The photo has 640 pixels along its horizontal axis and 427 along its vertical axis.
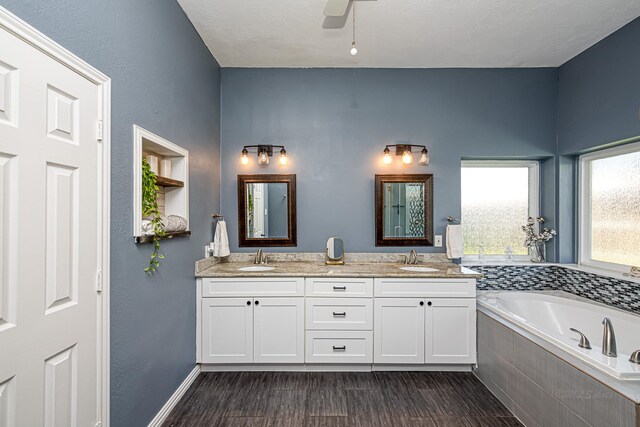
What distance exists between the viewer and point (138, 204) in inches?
69.8

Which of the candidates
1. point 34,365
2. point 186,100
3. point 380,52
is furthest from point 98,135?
point 380,52

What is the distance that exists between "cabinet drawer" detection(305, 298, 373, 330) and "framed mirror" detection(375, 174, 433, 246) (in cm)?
76

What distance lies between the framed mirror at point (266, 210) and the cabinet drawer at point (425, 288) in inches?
40.5

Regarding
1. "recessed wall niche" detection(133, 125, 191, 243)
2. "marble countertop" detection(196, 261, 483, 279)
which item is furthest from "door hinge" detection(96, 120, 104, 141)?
"marble countertop" detection(196, 261, 483, 279)

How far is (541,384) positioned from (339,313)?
1.43 m

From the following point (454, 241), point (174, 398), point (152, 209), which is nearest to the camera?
point (152, 209)

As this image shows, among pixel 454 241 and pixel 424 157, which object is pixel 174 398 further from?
pixel 424 157

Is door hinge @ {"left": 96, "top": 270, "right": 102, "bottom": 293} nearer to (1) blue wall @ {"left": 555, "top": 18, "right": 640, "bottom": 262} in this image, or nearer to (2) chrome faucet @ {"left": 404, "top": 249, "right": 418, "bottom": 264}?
(2) chrome faucet @ {"left": 404, "top": 249, "right": 418, "bottom": 264}

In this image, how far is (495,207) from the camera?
353cm

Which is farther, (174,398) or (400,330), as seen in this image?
(400,330)

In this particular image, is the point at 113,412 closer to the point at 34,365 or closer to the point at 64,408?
the point at 64,408

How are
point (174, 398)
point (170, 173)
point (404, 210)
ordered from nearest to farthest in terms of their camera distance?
point (174, 398) < point (170, 173) < point (404, 210)

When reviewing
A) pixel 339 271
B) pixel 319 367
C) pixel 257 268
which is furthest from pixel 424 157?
pixel 319 367

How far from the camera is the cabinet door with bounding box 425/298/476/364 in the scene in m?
2.79
